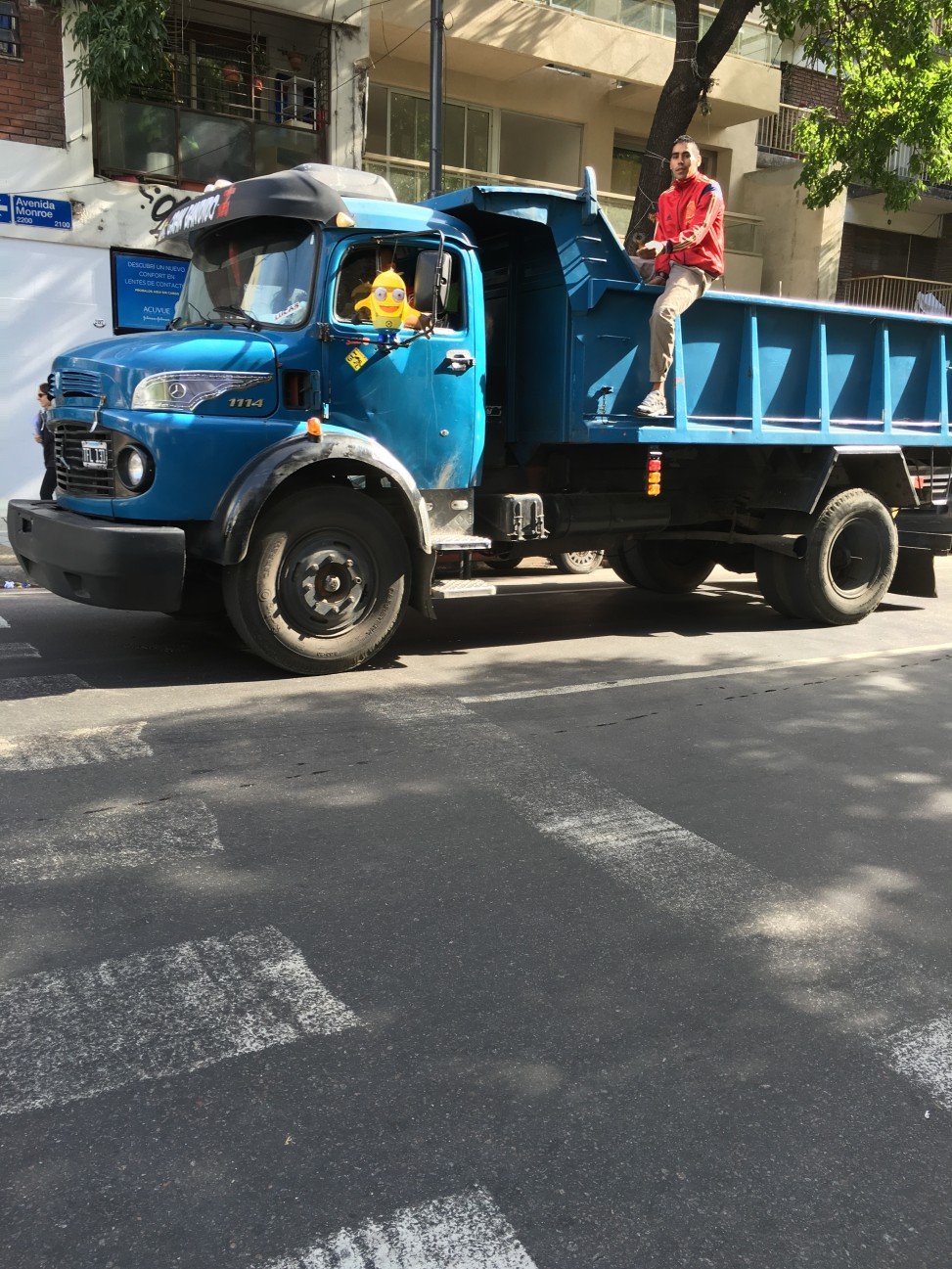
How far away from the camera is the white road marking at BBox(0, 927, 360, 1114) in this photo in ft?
9.07

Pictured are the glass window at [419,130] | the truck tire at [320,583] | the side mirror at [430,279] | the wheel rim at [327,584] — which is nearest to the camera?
the truck tire at [320,583]

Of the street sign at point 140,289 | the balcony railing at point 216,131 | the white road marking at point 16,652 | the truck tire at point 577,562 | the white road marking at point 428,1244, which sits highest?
the balcony railing at point 216,131

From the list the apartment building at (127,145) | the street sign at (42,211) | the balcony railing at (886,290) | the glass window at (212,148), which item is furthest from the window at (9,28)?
the balcony railing at (886,290)

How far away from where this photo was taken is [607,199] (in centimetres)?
2048

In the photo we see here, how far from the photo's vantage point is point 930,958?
3.52 metres

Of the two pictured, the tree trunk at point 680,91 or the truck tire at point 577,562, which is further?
the tree trunk at point 680,91

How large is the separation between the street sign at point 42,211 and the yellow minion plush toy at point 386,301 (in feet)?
33.2

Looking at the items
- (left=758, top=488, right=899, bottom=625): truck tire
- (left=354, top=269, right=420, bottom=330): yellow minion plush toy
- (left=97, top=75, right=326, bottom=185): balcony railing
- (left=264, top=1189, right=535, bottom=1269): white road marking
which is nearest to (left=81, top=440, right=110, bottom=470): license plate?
(left=354, top=269, right=420, bottom=330): yellow minion plush toy

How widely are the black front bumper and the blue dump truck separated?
0.04ft

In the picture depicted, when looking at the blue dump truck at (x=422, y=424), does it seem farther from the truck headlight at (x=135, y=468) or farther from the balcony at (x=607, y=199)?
the balcony at (x=607, y=199)

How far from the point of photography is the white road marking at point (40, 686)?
242 inches

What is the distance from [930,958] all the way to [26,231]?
15.0 metres

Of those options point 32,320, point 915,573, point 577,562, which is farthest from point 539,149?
point 915,573

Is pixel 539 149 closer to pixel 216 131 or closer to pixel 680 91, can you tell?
pixel 216 131
